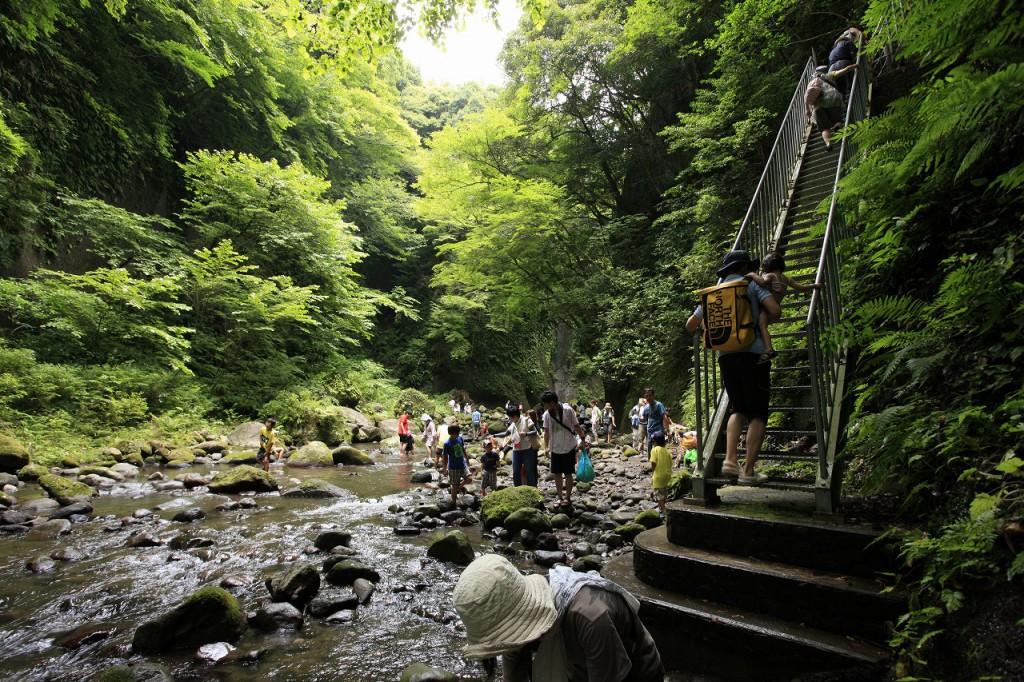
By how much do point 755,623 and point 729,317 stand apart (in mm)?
2060

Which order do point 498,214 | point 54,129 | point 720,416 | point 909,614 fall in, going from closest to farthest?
point 909,614 → point 720,416 → point 54,129 → point 498,214

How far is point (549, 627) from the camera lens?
5.46 feet

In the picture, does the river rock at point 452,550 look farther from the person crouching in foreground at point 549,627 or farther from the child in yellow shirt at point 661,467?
the person crouching in foreground at point 549,627

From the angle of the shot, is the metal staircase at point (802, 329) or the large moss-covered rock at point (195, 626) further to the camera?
the large moss-covered rock at point (195, 626)

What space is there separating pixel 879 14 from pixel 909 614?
3.69 metres

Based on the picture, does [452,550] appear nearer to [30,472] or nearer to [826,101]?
[30,472]

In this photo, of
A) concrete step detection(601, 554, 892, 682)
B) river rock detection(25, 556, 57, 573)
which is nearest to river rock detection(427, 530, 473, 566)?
concrete step detection(601, 554, 892, 682)

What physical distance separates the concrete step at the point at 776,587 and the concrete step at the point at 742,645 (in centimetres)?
5

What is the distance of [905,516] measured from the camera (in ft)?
9.34

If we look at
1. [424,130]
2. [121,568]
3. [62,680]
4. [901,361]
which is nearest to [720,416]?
[901,361]

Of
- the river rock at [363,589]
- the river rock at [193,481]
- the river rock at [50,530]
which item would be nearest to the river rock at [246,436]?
the river rock at [193,481]

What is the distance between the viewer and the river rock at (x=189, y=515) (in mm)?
7081

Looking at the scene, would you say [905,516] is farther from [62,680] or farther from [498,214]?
[498,214]

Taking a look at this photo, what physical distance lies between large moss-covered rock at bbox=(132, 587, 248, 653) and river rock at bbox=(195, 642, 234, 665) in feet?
0.26
